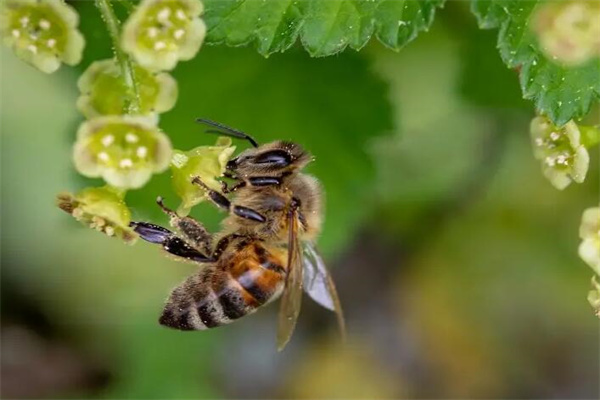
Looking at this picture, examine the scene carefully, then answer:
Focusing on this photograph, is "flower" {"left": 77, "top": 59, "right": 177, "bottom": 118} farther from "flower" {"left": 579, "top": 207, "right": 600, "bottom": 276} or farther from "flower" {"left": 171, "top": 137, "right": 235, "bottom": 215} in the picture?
"flower" {"left": 579, "top": 207, "right": 600, "bottom": 276}

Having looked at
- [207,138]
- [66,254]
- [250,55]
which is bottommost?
[66,254]

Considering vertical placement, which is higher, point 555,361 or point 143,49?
point 143,49

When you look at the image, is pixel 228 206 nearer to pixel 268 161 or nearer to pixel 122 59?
pixel 268 161

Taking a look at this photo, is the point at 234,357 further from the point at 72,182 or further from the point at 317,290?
the point at 317,290

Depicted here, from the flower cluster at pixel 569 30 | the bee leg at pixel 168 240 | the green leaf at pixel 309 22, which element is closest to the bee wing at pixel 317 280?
the bee leg at pixel 168 240

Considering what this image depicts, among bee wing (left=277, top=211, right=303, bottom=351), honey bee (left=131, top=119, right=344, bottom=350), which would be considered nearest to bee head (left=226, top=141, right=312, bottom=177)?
honey bee (left=131, top=119, right=344, bottom=350)

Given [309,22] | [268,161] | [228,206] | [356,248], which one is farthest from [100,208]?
[356,248]

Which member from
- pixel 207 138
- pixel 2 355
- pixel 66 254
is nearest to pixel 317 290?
pixel 207 138
